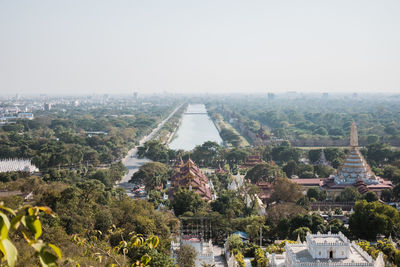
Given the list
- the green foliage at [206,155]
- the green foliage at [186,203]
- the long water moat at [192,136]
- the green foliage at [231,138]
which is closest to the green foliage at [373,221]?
the green foliage at [186,203]

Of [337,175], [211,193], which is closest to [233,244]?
[211,193]

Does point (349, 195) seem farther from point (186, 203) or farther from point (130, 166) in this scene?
point (130, 166)

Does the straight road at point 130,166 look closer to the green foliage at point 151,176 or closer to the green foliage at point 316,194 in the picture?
the green foliage at point 151,176

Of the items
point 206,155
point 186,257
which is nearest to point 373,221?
point 186,257

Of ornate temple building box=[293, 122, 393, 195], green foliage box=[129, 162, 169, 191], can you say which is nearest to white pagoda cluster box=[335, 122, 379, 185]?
ornate temple building box=[293, 122, 393, 195]

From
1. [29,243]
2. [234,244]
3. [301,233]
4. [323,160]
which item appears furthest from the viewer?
[323,160]
